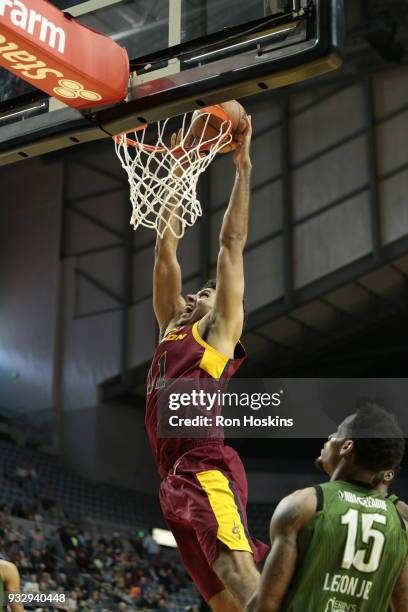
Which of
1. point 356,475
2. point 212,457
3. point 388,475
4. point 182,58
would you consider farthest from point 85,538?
point 356,475

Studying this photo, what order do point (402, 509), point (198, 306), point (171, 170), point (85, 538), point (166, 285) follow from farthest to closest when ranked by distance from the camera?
point (85, 538)
point (166, 285)
point (171, 170)
point (198, 306)
point (402, 509)

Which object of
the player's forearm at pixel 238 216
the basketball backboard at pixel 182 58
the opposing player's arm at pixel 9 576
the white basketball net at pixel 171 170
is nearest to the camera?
the basketball backboard at pixel 182 58

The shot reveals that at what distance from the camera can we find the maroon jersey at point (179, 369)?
15.0 ft

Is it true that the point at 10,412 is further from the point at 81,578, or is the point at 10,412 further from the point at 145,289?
the point at 81,578

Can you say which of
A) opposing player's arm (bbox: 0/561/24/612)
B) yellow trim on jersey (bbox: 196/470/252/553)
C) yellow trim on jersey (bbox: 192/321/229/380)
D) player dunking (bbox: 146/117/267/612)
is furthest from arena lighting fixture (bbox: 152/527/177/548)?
yellow trim on jersey (bbox: 196/470/252/553)

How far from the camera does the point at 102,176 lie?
20562 mm

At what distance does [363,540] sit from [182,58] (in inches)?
97.8

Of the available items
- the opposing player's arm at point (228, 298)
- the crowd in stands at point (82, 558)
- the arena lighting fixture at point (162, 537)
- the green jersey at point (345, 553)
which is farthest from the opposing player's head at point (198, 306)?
the arena lighting fixture at point (162, 537)

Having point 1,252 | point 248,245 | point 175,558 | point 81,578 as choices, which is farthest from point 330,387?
point 1,252

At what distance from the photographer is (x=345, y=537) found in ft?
9.83

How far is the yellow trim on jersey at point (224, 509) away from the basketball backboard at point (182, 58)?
5.83 ft

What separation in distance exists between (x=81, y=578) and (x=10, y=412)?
6.27 meters

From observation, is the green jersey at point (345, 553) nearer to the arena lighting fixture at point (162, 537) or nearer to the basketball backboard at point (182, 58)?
the basketball backboard at point (182, 58)

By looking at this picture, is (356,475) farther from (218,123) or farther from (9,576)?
(9,576)
